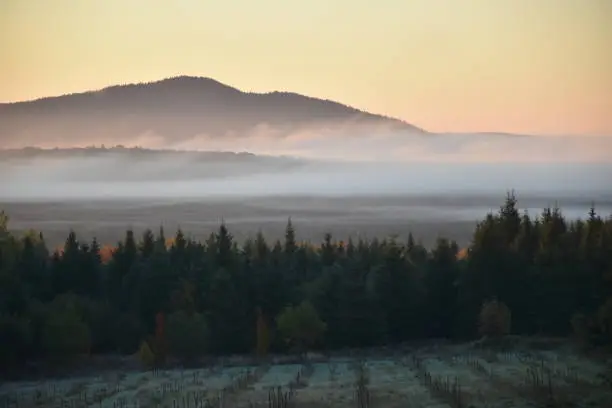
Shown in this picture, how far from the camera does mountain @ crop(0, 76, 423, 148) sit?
1198 cm

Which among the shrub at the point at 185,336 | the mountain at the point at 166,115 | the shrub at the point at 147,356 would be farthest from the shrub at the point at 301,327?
the mountain at the point at 166,115

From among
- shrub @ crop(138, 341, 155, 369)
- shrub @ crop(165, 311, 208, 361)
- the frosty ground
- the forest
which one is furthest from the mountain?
the frosty ground

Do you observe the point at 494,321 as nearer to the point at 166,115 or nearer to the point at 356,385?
the point at 356,385

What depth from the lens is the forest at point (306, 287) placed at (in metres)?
12.6

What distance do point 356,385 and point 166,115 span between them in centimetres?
672

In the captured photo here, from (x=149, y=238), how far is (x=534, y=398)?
872 centimetres

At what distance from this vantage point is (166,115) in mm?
13250

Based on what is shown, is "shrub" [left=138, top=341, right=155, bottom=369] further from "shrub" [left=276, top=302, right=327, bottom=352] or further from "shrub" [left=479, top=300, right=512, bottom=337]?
"shrub" [left=479, top=300, right=512, bottom=337]

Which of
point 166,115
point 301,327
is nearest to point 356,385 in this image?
point 301,327

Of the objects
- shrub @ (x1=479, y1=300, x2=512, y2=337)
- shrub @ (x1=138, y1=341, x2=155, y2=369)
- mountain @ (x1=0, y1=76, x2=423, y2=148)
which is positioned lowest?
shrub @ (x1=138, y1=341, x2=155, y2=369)

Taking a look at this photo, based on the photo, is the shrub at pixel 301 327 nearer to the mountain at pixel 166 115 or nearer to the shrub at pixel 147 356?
the shrub at pixel 147 356

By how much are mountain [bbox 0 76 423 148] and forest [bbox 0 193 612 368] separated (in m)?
1.81

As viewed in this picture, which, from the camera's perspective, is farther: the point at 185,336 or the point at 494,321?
the point at 494,321

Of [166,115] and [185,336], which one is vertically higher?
[166,115]
